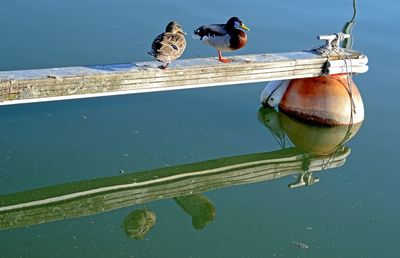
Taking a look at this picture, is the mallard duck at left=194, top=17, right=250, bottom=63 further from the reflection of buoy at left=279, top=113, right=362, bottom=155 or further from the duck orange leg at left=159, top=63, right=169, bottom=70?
the reflection of buoy at left=279, top=113, right=362, bottom=155

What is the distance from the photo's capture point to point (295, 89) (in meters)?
6.18

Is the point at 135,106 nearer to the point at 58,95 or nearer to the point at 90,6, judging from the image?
the point at 58,95

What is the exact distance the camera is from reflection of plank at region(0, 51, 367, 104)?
4.76 metres

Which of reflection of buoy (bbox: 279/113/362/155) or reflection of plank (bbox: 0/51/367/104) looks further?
reflection of buoy (bbox: 279/113/362/155)

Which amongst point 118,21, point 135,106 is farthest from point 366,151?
point 118,21

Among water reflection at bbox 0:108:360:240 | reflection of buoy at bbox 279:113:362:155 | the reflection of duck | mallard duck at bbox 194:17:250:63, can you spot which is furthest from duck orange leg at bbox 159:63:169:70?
reflection of buoy at bbox 279:113:362:155

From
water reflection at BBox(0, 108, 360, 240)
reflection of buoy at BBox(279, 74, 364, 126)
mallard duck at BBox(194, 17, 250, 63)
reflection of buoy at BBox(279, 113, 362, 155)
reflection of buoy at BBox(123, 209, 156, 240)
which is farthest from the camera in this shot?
reflection of buoy at BBox(279, 74, 364, 126)

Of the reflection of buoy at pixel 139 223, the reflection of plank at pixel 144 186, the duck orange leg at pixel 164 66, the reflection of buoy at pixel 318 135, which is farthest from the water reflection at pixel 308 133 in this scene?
the reflection of buoy at pixel 139 223

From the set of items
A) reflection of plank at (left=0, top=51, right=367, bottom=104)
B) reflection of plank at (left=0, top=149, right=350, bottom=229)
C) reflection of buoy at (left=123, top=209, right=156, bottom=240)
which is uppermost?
reflection of plank at (left=0, top=51, right=367, bottom=104)

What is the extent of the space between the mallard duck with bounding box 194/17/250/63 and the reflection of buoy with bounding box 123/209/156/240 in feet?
5.68

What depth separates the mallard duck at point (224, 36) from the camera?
18.5 ft

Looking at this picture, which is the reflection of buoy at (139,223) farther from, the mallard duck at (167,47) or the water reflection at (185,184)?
the mallard duck at (167,47)

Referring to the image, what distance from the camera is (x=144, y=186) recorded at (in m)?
4.86

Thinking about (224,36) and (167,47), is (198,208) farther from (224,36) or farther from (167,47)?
(224,36)
